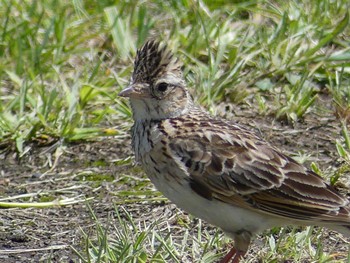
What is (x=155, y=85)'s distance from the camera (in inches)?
250

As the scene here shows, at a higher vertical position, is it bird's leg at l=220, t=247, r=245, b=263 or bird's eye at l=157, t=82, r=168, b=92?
bird's eye at l=157, t=82, r=168, b=92

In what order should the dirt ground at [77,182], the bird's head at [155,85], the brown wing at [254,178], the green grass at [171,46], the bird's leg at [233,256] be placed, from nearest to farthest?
1. the brown wing at [254,178]
2. the bird's leg at [233,256]
3. the bird's head at [155,85]
4. the dirt ground at [77,182]
5. the green grass at [171,46]

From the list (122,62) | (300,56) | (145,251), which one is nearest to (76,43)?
(122,62)

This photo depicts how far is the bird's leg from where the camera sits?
609 centimetres

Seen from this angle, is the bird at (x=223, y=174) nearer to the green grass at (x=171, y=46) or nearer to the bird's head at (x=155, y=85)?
the bird's head at (x=155, y=85)

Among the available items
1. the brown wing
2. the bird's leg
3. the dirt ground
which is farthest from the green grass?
the bird's leg

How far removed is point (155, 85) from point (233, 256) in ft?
3.57

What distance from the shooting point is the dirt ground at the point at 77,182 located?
6.66m

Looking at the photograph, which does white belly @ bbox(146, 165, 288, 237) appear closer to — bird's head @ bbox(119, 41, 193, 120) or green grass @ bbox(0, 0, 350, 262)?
bird's head @ bbox(119, 41, 193, 120)

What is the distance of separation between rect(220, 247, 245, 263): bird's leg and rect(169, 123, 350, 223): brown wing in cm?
31

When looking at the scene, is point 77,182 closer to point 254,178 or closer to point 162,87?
point 162,87

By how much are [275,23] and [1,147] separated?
8.51 feet

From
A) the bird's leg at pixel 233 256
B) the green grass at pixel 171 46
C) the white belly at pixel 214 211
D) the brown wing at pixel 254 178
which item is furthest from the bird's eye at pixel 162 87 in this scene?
the green grass at pixel 171 46

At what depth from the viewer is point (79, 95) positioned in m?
8.16
